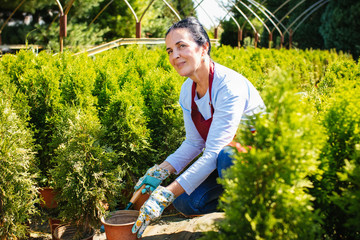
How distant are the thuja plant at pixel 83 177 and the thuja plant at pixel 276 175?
1.57m

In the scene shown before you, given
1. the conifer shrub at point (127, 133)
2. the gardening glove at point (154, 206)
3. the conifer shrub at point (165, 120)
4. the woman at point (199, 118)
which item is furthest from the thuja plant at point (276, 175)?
the conifer shrub at point (165, 120)

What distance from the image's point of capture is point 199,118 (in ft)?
9.71

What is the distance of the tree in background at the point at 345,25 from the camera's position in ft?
59.9

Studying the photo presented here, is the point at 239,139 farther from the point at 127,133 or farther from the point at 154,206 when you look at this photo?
the point at 127,133

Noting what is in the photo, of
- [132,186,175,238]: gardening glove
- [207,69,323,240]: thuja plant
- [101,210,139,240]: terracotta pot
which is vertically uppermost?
[207,69,323,240]: thuja plant

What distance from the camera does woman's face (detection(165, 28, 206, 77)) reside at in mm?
2654

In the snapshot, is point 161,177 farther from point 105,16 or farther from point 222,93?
point 105,16

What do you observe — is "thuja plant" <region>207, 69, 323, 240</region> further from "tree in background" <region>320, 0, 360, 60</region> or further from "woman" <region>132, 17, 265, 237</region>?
"tree in background" <region>320, 0, 360, 60</region>

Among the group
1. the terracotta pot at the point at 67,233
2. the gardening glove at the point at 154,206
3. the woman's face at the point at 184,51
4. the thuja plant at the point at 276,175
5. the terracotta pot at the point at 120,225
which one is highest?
the woman's face at the point at 184,51

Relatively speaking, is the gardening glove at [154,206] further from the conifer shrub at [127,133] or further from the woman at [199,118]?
the conifer shrub at [127,133]

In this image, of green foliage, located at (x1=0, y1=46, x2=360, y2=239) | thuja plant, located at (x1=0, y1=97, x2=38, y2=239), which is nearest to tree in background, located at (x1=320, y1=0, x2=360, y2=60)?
green foliage, located at (x1=0, y1=46, x2=360, y2=239)

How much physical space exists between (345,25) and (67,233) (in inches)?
782

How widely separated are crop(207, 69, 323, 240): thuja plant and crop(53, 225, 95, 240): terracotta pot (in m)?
1.72

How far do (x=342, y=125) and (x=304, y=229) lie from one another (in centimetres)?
74
